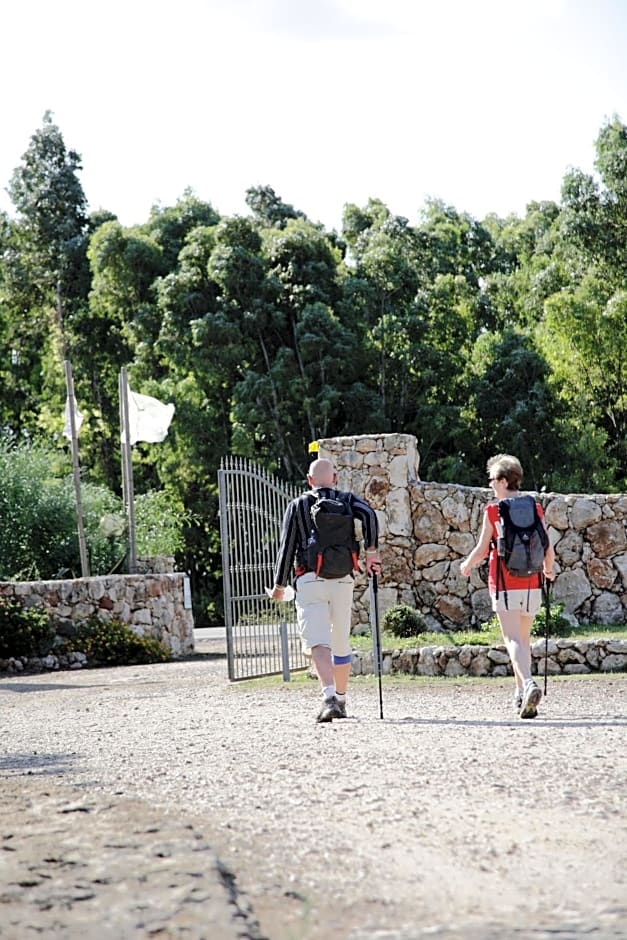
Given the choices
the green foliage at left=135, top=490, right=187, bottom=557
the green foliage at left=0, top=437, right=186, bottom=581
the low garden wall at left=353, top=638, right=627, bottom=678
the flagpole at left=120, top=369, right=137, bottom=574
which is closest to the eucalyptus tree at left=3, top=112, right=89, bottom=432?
the green foliage at left=135, top=490, right=187, bottom=557

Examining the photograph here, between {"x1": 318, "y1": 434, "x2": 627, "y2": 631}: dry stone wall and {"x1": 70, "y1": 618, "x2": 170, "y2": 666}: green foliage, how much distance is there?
430cm

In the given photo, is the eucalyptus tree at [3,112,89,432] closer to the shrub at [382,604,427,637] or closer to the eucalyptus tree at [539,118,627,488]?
the eucalyptus tree at [539,118,627,488]

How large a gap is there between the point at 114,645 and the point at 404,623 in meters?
6.02

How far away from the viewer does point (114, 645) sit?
64.2 ft

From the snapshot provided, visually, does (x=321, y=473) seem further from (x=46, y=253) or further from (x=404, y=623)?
(x=46, y=253)

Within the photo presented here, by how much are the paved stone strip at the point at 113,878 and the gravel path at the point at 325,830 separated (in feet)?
0.03

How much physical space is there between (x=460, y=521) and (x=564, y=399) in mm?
14981

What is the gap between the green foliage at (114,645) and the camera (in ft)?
63.8

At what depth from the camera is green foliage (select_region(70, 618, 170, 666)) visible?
63.8 ft

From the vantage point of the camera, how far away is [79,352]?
131 ft

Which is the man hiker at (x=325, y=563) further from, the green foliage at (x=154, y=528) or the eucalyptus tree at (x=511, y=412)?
the eucalyptus tree at (x=511, y=412)

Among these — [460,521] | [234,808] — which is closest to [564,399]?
[460,521]

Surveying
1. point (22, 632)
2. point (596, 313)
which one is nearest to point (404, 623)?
point (22, 632)

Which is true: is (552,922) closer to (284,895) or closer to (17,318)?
(284,895)
